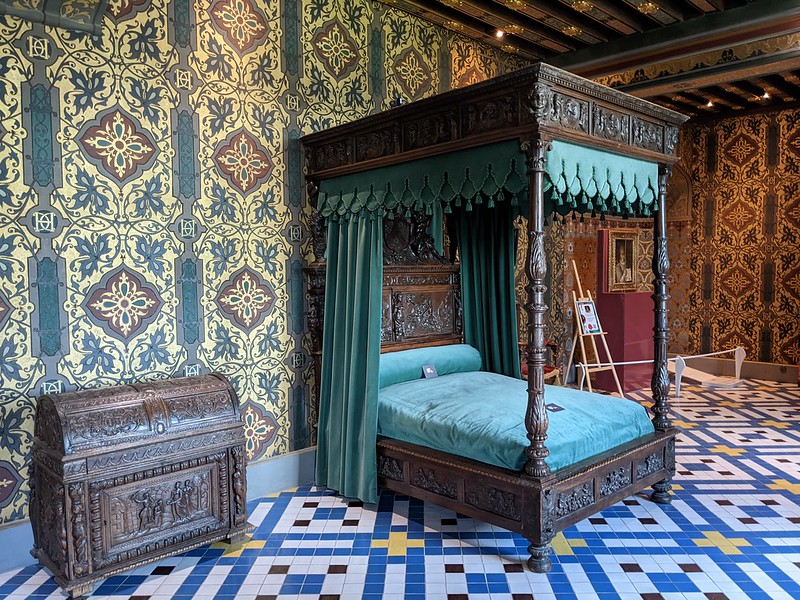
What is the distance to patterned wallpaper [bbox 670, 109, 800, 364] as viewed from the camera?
850 cm

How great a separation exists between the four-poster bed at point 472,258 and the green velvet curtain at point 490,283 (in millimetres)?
14

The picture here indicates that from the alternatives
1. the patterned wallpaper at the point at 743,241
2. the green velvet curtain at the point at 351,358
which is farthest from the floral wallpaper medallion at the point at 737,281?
the green velvet curtain at the point at 351,358

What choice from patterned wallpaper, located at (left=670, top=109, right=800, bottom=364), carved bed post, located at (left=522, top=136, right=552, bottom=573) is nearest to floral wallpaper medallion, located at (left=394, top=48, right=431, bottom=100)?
carved bed post, located at (left=522, top=136, right=552, bottom=573)

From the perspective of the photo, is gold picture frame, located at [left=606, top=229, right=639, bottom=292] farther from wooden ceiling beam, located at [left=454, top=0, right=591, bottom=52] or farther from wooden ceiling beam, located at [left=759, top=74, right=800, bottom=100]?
wooden ceiling beam, located at [left=454, top=0, right=591, bottom=52]

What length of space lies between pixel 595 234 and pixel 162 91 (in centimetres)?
590

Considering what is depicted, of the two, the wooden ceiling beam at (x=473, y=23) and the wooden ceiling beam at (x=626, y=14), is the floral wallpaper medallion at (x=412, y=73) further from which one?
the wooden ceiling beam at (x=626, y=14)

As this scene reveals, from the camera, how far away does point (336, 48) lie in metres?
5.00

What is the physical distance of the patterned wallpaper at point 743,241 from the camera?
27.9ft

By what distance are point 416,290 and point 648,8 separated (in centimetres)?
294

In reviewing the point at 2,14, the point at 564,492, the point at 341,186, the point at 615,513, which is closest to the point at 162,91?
the point at 2,14

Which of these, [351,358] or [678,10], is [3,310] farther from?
[678,10]

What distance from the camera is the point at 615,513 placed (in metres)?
4.13

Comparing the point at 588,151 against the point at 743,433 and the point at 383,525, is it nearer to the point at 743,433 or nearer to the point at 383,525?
the point at 383,525

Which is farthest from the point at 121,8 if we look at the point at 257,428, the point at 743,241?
the point at 743,241
